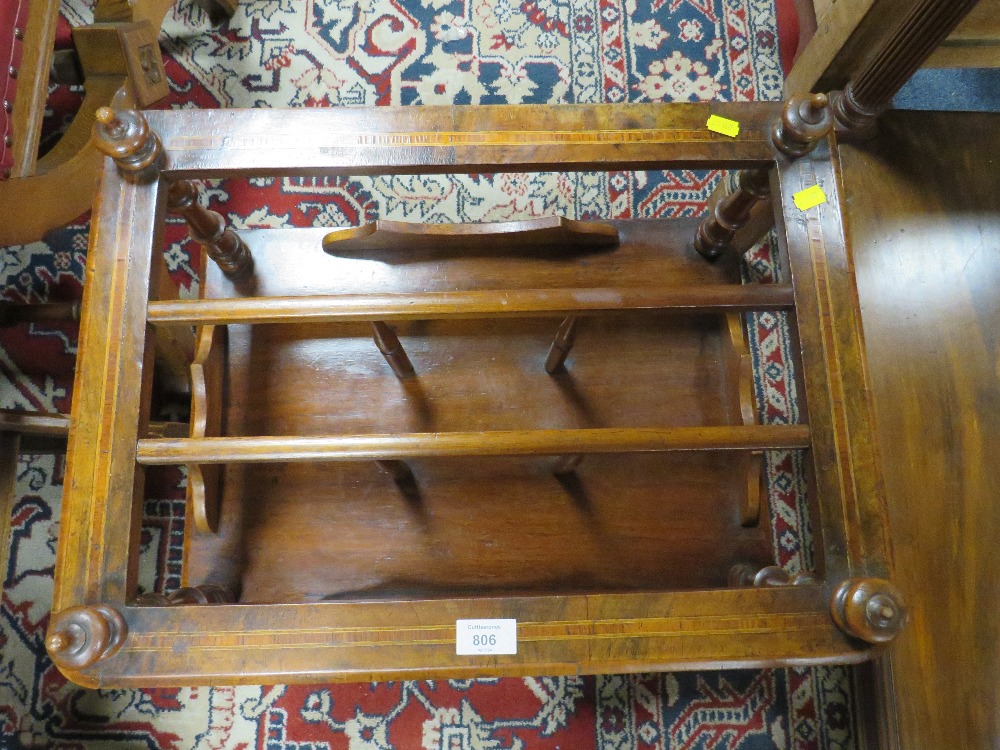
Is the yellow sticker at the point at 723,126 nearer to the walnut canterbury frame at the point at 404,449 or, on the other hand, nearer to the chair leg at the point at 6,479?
the walnut canterbury frame at the point at 404,449

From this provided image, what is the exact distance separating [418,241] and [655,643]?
2.71 feet

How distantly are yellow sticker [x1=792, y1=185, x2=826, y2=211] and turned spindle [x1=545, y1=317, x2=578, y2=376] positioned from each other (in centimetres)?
38

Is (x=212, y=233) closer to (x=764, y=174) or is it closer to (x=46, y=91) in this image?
(x=46, y=91)

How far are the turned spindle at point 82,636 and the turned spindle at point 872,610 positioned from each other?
920 millimetres

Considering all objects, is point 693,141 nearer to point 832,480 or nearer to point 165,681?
point 832,480

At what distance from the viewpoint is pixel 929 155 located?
146 cm

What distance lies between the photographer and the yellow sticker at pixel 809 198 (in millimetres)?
1021

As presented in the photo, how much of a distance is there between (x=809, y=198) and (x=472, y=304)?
20.2 inches

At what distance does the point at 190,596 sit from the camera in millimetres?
1076

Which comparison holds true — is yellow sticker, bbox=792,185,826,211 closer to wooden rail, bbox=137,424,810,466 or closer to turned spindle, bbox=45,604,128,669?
wooden rail, bbox=137,424,810,466

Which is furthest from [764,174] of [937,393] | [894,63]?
[937,393]

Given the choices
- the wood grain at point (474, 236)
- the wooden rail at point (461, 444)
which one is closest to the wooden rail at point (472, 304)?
the wooden rail at point (461, 444)

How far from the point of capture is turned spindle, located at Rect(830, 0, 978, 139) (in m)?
1.16

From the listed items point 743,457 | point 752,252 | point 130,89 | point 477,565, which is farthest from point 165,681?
point 752,252
